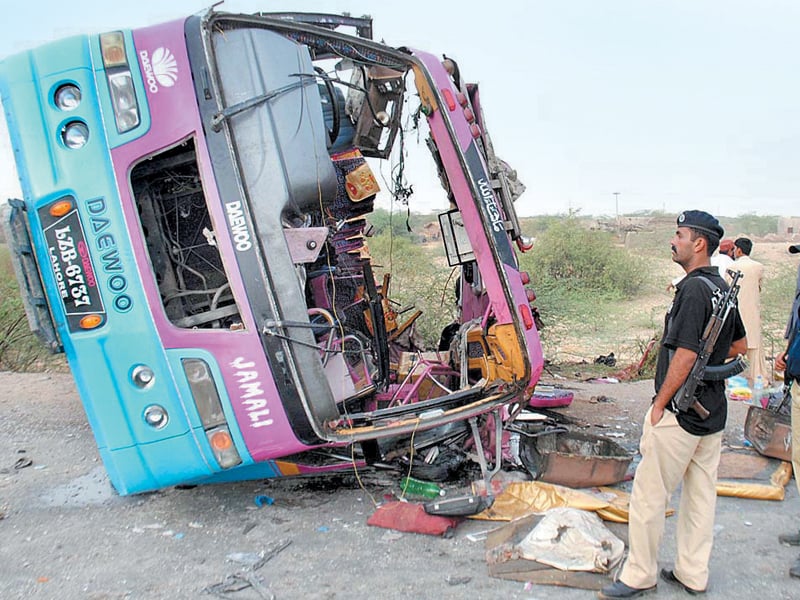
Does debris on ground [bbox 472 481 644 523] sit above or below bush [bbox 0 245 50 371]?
below

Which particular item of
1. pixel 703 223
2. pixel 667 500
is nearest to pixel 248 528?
pixel 667 500

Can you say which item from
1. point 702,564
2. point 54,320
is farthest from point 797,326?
point 54,320

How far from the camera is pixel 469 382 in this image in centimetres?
462

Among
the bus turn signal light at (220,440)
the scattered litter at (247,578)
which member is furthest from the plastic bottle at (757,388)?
the bus turn signal light at (220,440)

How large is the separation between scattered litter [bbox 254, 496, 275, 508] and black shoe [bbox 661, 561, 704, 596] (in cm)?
211

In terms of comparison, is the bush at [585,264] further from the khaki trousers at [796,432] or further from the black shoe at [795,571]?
the black shoe at [795,571]

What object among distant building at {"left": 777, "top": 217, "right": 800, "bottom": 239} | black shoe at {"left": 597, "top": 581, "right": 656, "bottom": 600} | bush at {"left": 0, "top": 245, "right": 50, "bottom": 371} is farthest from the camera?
distant building at {"left": 777, "top": 217, "right": 800, "bottom": 239}

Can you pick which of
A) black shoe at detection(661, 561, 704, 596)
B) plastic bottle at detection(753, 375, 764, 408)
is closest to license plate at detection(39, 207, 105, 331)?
black shoe at detection(661, 561, 704, 596)

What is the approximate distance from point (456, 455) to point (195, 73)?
105 inches

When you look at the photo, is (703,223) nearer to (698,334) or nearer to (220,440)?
(698,334)

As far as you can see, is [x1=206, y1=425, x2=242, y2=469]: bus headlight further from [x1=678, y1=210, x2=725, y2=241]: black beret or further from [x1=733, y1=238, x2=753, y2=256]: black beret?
[x1=733, y1=238, x2=753, y2=256]: black beret

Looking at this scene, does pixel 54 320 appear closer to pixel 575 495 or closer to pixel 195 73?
pixel 195 73

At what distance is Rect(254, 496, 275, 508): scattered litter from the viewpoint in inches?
152

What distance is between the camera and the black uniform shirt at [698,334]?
277 cm
